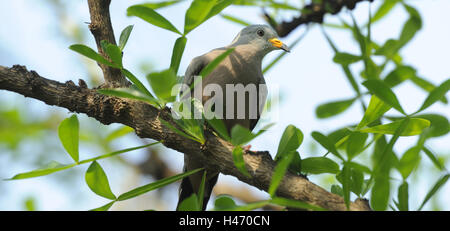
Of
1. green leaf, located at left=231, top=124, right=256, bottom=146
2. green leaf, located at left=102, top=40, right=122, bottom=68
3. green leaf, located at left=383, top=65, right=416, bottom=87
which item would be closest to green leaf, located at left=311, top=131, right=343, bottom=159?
green leaf, located at left=231, top=124, right=256, bottom=146

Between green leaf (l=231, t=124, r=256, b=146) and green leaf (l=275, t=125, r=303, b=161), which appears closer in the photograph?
green leaf (l=231, t=124, r=256, b=146)

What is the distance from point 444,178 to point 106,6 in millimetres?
2066

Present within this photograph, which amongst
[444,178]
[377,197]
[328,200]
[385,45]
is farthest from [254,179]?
[385,45]

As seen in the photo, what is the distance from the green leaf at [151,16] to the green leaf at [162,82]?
15.5 inches

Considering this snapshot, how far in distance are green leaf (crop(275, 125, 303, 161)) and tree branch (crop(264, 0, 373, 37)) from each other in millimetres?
1523

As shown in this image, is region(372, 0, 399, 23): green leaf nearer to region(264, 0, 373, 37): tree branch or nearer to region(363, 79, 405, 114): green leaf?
region(264, 0, 373, 37): tree branch

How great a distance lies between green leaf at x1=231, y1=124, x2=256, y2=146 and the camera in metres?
1.94

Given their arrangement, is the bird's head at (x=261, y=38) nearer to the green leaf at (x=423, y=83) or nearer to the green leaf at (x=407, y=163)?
the green leaf at (x=423, y=83)

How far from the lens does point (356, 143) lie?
88.7 inches

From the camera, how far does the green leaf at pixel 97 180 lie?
2.30 meters

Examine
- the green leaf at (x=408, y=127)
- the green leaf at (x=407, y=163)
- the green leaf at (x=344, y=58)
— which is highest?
the green leaf at (x=344, y=58)

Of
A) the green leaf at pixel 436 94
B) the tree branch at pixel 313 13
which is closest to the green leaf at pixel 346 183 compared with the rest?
the green leaf at pixel 436 94

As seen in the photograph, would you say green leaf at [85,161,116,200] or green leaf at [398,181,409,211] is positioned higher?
green leaf at [85,161,116,200]

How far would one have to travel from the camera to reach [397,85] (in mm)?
3250
